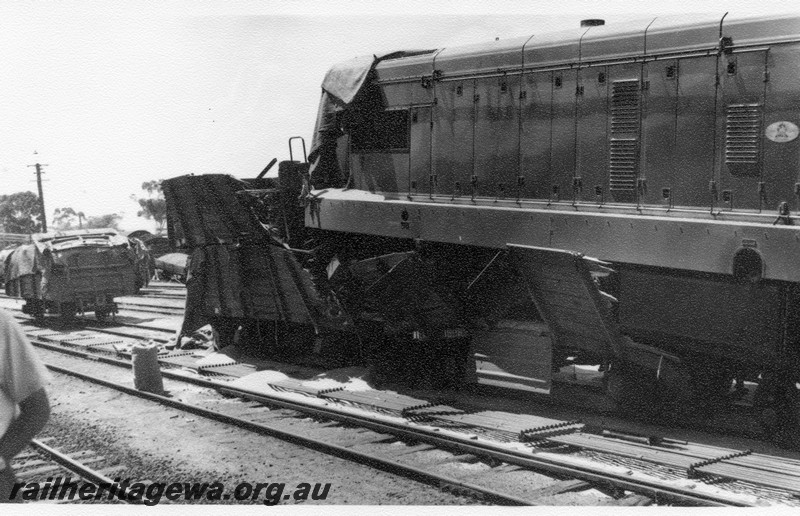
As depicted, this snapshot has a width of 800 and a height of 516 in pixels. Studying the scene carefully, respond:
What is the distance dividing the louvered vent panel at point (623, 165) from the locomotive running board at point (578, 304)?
0.86m

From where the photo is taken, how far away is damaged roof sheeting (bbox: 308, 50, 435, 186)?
34.2 ft

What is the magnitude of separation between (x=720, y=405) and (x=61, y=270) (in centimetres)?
1512

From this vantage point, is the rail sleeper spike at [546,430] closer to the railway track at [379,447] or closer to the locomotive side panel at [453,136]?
the railway track at [379,447]

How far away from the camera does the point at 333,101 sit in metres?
10.7

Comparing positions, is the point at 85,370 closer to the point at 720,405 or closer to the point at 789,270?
the point at 720,405

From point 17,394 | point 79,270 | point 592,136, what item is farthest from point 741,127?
point 79,270

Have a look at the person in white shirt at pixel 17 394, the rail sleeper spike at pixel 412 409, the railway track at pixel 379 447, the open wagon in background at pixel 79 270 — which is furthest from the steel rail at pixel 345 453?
the open wagon in background at pixel 79 270

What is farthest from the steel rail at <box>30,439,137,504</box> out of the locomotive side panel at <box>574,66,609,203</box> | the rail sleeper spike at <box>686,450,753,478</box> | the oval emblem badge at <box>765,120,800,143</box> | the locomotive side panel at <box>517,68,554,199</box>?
the oval emblem badge at <box>765,120,800,143</box>

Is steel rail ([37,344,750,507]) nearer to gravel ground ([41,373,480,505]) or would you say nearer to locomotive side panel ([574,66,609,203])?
gravel ground ([41,373,480,505])

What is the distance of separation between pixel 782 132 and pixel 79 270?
1588 centimetres

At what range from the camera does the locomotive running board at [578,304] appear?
288 inches

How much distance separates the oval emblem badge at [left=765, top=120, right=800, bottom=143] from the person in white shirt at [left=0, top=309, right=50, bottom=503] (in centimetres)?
592

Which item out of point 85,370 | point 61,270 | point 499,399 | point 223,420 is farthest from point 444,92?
point 61,270

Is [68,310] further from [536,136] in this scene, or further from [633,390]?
[633,390]
